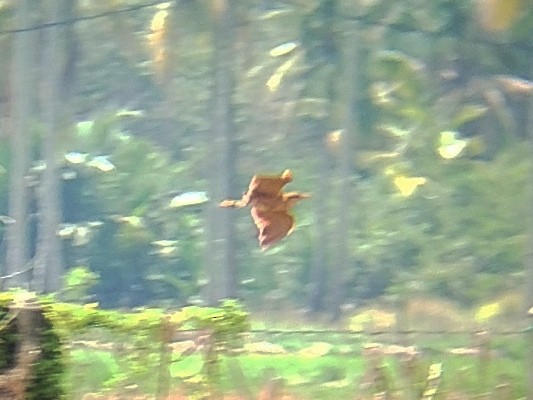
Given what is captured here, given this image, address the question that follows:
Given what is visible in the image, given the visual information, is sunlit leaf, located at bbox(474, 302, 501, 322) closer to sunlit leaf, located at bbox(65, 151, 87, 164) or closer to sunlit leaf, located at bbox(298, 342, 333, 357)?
sunlit leaf, located at bbox(298, 342, 333, 357)

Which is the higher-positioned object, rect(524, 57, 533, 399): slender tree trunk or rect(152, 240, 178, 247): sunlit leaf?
rect(152, 240, 178, 247): sunlit leaf

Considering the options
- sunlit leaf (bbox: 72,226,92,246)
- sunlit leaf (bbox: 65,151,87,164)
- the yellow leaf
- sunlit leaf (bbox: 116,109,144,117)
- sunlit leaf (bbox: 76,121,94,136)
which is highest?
the yellow leaf

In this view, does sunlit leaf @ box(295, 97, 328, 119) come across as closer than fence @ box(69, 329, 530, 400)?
No

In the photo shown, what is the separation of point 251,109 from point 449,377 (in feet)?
1.75

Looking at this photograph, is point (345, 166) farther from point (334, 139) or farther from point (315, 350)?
point (315, 350)

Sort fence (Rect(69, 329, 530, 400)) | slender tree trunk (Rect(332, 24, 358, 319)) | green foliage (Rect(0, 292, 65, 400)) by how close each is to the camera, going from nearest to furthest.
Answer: green foliage (Rect(0, 292, 65, 400)) → fence (Rect(69, 329, 530, 400)) → slender tree trunk (Rect(332, 24, 358, 319))

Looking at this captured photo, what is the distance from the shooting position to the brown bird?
1.33 meters

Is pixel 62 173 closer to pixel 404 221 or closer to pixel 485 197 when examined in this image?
pixel 404 221

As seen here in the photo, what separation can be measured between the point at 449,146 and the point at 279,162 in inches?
10.9

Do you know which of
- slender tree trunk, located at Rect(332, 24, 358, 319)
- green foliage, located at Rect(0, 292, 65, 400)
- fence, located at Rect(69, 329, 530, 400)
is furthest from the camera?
slender tree trunk, located at Rect(332, 24, 358, 319)

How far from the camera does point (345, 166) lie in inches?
54.9

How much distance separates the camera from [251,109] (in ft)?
4.57

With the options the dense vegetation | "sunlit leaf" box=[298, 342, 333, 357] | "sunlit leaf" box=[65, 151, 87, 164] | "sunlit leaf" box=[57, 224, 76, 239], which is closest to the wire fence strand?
the dense vegetation

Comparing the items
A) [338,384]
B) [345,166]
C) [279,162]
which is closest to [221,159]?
[279,162]
